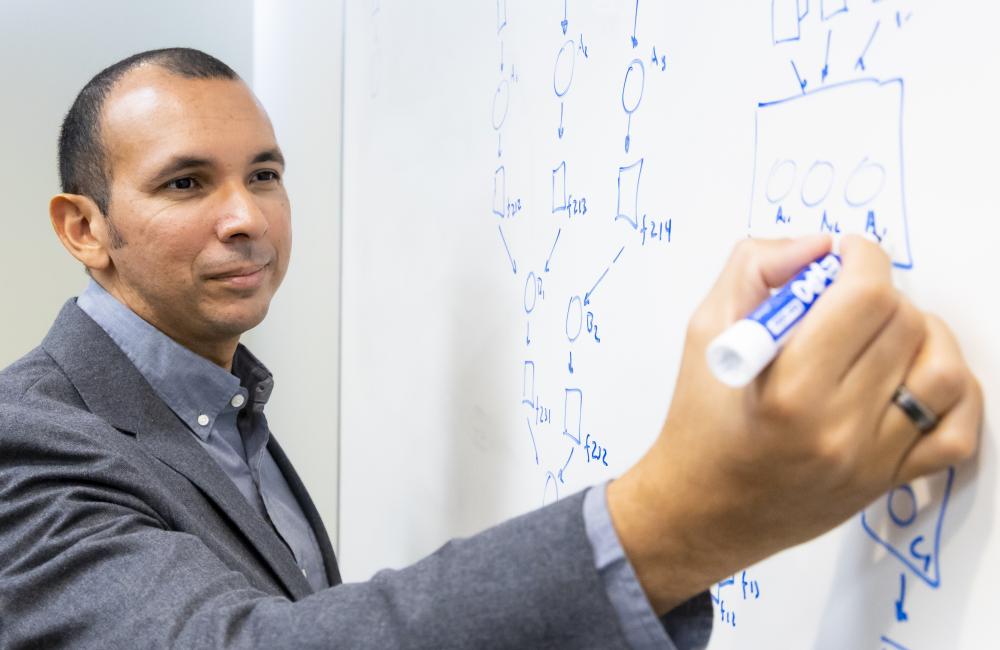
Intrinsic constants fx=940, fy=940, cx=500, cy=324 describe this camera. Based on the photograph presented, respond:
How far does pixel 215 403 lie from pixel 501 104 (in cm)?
43

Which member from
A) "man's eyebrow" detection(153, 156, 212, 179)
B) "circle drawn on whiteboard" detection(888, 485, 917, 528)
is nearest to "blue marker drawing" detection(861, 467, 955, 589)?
"circle drawn on whiteboard" detection(888, 485, 917, 528)

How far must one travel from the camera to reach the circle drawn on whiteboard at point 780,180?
21.5 inches

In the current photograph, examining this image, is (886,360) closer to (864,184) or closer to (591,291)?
(864,184)

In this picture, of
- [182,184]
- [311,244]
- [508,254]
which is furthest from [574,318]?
[311,244]

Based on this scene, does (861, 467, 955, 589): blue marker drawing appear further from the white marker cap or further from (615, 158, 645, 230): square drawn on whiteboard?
(615, 158, 645, 230): square drawn on whiteboard

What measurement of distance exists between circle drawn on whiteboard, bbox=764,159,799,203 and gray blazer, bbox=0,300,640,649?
240mm

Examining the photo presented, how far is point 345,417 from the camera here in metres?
1.56

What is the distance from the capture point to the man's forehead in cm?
99

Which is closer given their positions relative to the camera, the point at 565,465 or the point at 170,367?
the point at 565,465

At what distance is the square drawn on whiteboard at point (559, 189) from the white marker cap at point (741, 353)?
0.45m

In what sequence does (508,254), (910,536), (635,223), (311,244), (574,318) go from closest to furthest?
(910,536)
(635,223)
(574,318)
(508,254)
(311,244)

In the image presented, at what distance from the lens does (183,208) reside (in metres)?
0.99

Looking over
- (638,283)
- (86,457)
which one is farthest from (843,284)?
(86,457)

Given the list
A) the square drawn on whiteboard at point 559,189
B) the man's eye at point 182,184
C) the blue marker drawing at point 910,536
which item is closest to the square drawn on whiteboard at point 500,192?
the square drawn on whiteboard at point 559,189
